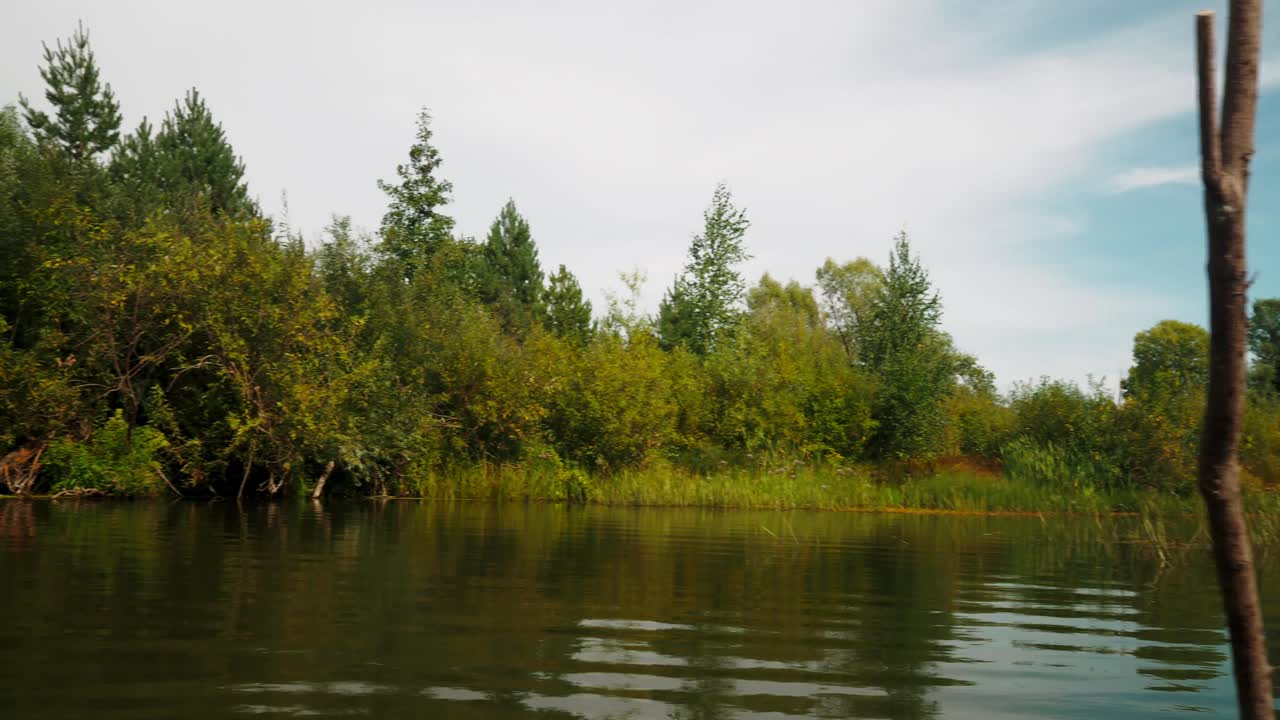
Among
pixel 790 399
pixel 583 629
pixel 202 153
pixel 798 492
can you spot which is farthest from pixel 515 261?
pixel 583 629

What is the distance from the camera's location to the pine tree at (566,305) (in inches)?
2532

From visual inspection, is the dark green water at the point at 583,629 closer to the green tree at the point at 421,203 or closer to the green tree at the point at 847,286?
the green tree at the point at 421,203

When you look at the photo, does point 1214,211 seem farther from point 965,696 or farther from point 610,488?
point 610,488

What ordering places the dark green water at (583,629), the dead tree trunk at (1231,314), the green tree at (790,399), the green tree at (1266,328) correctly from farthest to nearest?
the green tree at (1266,328)
the green tree at (790,399)
the dark green water at (583,629)
the dead tree trunk at (1231,314)

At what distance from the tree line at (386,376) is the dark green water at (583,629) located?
10.3m

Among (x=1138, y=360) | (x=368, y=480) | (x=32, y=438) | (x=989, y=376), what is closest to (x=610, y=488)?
(x=368, y=480)

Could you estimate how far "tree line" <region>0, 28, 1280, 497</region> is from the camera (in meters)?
23.8

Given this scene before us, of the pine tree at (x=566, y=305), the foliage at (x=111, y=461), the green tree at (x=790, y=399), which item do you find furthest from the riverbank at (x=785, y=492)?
the pine tree at (x=566, y=305)

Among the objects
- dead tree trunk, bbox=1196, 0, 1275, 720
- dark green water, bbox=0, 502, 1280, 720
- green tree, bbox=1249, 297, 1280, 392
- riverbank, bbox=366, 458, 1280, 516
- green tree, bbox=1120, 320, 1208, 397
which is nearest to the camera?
dead tree trunk, bbox=1196, 0, 1275, 720

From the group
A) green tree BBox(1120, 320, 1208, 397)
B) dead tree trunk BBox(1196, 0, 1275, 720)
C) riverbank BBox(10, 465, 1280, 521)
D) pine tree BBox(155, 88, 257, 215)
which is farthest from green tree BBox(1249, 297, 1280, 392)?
dead tree trunk BBox(1196, 0, 1275, 720)

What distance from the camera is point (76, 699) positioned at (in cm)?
462

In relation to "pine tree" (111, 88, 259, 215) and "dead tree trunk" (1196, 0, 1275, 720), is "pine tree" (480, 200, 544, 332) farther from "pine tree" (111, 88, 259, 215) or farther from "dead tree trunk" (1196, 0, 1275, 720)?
"dead tree trunk" (1196, 0, 1275, 720)

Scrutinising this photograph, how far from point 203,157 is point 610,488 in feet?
113

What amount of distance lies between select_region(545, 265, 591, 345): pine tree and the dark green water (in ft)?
164
